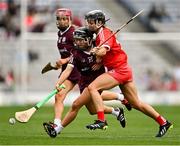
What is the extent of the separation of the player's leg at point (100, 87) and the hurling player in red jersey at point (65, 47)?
1015 millimetres

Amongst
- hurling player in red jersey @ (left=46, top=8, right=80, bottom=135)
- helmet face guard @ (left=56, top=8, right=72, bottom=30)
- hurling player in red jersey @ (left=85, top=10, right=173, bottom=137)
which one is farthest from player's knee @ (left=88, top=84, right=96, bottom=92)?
helmet face guard @ (left=56, top=8, right=72, bottom=30)

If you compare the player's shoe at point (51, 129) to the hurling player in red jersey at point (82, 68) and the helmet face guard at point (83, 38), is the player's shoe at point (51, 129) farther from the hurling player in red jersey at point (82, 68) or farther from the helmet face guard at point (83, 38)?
the helmet face guard at point (83, 38)

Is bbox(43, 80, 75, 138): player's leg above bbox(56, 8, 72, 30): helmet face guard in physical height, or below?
below

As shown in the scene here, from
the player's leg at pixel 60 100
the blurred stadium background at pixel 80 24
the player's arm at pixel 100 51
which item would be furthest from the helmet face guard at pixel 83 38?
the blurred stadium background at pixel 80 24

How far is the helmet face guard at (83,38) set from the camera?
13359 mm

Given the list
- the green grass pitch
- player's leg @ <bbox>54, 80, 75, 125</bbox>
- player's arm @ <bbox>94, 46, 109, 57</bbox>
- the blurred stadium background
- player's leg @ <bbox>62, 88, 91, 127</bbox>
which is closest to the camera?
the green grass pitch

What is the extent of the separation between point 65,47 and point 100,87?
169 centimetres

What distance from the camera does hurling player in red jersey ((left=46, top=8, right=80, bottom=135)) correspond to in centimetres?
1414

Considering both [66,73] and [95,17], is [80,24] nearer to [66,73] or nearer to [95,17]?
[66,73]

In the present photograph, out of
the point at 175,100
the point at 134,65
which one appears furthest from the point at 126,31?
the point at 175,100

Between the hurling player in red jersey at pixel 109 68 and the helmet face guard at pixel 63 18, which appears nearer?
the hurling player in red jersey at pixel 109 68

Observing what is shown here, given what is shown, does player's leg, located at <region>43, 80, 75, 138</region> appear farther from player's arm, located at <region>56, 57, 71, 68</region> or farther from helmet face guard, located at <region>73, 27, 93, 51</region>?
helmet face guard, located at <region>73, 27, 93, 51</region>

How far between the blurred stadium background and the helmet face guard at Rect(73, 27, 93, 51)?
15.5m

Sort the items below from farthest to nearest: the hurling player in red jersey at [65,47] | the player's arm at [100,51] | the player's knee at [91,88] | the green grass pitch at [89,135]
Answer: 1. the hurling player in red jersey at [65,47]
2. the player's knee at [91,88]
3. the player's arm at [100,51]
4. the green grass pitch at [89,135]
